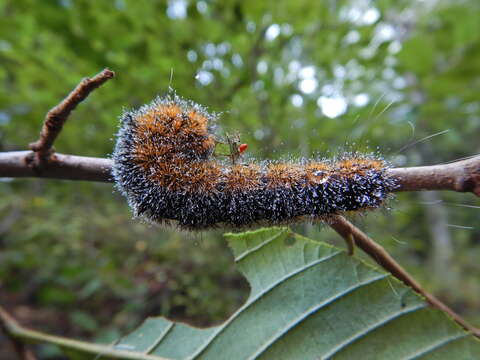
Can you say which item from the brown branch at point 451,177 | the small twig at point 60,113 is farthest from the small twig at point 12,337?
the brown branch at point 451,177

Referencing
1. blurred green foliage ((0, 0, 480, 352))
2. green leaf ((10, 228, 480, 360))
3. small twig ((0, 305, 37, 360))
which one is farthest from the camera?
blurred green foliage ((0, 0, 480, 352))

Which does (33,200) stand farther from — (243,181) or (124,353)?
(243,181)

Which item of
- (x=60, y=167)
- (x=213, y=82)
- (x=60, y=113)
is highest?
(x=213, y=82)

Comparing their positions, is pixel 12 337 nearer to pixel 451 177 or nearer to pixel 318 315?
pixel 318 315

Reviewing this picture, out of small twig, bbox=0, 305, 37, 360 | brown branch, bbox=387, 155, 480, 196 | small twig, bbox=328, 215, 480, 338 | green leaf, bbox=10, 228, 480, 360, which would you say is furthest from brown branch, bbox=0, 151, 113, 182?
brown branch, bbox=387, 155, 480, 196

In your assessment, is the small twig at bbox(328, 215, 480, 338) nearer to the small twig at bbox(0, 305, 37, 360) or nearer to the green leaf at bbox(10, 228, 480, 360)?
the green leaf at bbox(10, 228, 480, 360)

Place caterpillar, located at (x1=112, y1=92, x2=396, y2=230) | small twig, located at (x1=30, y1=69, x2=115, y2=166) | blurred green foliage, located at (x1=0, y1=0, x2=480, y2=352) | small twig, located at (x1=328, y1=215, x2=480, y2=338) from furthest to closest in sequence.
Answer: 1. blurred green foliage, located at (x1=0, y1=0, x2=480, y2=352)
2. caterpillar, located at (x1=112, y1=92, x2=396, y2=230)
3. small twig, located at (x1=328, y1=215, x2=480, y2=338)
4. small twig, located at (x1=30, y1=69, x2=115, y2=166)

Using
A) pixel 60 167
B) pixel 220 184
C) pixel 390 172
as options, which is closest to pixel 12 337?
pixel 60 167
